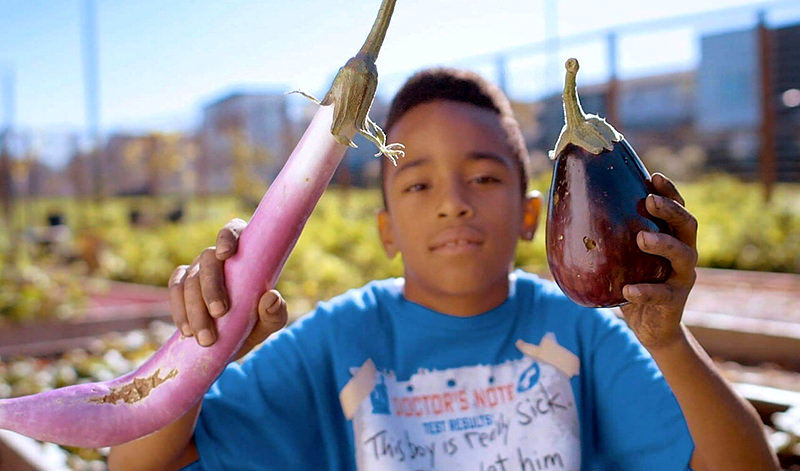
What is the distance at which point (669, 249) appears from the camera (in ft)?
3.56

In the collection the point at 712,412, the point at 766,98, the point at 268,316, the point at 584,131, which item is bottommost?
the point at 712,412

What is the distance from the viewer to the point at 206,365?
1.31 metres

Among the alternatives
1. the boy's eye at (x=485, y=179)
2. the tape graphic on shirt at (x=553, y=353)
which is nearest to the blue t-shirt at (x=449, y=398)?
the tape graphic on shirt at (x=553, y=353)

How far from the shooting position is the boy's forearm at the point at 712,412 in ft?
4.20

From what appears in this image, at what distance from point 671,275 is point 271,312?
680 millimetres

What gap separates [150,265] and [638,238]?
10.9 m

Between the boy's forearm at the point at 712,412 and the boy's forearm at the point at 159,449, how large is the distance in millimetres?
948

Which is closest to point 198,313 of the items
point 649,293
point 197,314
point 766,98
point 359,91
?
point 197,314

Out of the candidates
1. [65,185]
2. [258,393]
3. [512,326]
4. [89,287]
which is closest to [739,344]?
[512,326]

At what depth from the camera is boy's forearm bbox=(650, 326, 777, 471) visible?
128 cm

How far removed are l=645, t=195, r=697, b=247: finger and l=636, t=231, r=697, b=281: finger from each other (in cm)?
3

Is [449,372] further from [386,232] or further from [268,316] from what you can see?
[268,316]

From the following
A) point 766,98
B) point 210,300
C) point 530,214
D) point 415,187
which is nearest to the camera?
point 210,300

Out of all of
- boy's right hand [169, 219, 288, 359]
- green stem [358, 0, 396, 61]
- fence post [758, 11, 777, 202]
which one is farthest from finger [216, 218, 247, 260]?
fence post [758, 11, 777, 202]
